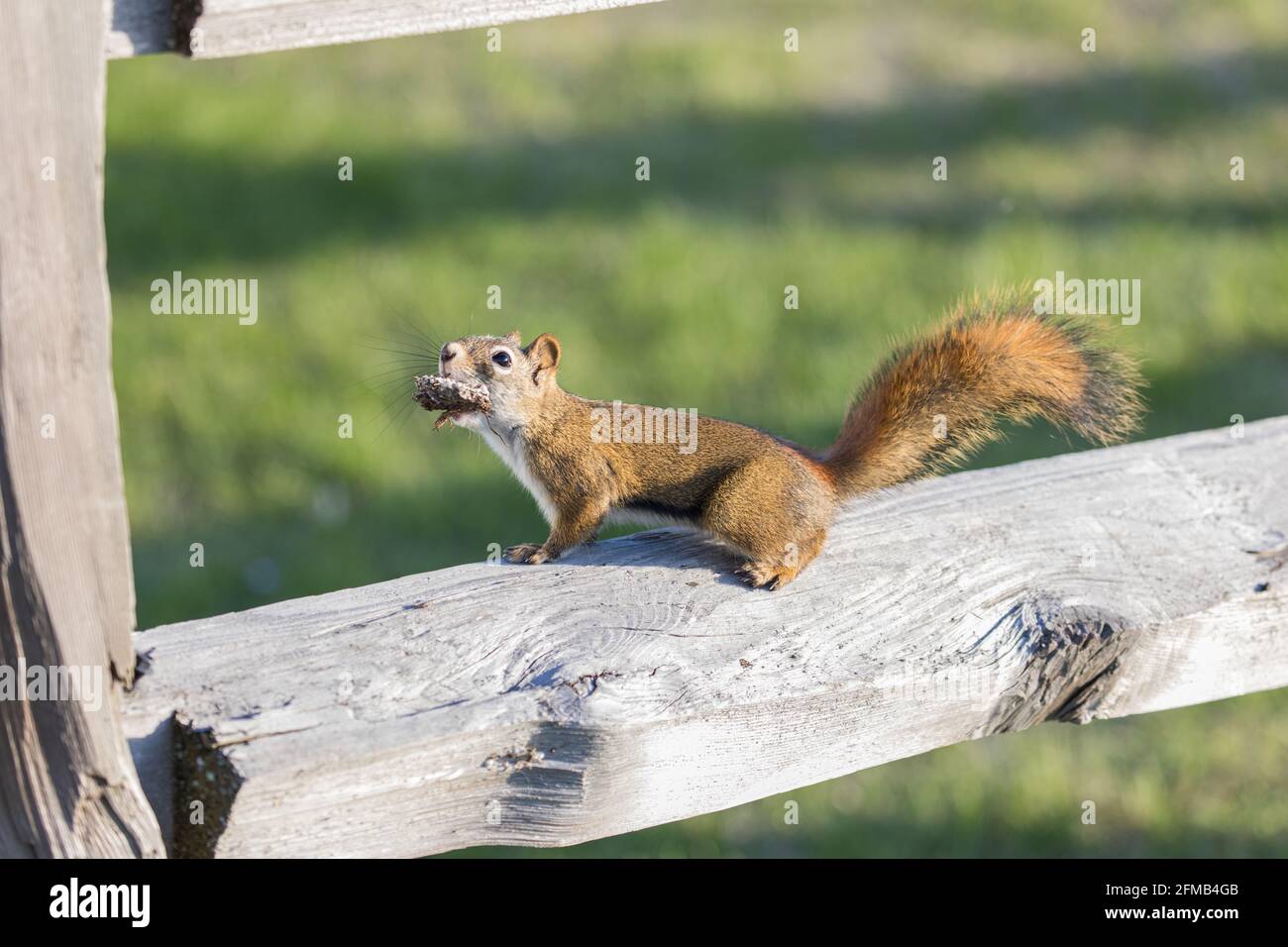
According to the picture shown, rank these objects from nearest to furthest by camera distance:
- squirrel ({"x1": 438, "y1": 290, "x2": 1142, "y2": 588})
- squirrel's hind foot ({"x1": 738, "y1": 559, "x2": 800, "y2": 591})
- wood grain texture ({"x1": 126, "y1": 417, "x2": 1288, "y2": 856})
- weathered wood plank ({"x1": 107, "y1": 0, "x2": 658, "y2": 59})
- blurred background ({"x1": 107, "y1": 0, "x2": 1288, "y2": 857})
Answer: weathered wood plank ({"x1": 107, "y1": 0, "x2": 658, "y2": 59}) → wood grain texture ({"x1": 126, "y1": 417, "x2": 1288, "y2": 856}) → squirrel's hind foot ({"x1": 738, "y1": 559, "x2": 800, "y2": 591}) → squirrel ({"x1": 438, "y1": 290, "x2": 1142, "y2": 588}) → blurred background ({"x1": 107, "y1": 0, "x2": 1288, "y2": 857})

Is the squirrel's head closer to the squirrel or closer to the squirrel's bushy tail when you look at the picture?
the squirrel

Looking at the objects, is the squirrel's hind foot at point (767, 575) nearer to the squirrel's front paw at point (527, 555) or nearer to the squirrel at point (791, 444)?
the squirrel at point (791, 444)

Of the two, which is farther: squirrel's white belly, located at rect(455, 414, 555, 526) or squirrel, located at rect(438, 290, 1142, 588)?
squirrel's white belly, located at rect(455, 414, 555, 526)

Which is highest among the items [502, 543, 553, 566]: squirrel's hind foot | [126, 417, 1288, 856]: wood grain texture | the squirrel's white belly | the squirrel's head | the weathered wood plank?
the weathered wood plank

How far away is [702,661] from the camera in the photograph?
180 cm

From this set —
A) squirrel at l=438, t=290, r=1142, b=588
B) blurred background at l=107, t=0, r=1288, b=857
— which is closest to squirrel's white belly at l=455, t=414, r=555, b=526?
squirrel at l=438, t=290, r=1142, b=588

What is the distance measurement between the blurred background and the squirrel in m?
1.59

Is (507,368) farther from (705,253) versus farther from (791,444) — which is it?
(705,253)

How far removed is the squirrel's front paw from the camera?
2.05 meters

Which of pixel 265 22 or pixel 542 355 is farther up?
pixel 265 22

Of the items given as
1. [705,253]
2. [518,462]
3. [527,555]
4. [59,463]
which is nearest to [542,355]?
[518,462]

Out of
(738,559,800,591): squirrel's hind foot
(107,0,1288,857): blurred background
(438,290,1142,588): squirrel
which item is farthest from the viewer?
(107,0,1288,857): blurred background

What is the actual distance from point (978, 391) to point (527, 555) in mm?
700

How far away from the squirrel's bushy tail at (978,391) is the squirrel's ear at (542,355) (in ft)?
1.49
